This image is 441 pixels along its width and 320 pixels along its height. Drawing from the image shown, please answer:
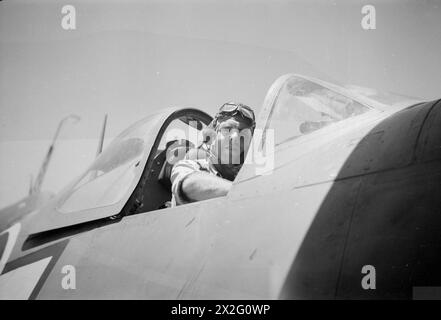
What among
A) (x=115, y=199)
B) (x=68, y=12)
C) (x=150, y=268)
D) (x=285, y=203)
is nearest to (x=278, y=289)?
(x=285, y=203)

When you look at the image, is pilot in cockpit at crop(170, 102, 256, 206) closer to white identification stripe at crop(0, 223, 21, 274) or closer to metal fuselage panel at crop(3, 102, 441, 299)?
metal fuselage panel at crop(3, 102, 441, 299)

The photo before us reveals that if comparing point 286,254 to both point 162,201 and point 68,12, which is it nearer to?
point 162,201

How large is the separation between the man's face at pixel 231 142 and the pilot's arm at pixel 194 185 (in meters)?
0.24

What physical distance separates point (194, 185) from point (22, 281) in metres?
1.49

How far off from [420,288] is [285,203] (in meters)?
0.62

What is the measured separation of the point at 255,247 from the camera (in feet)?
4.93

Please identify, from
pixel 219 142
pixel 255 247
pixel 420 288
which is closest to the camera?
pixel 420 288

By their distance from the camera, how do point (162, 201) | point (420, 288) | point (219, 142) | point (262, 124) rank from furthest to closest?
point (162, 201) → point (219, 142) → point (262, 124) → point (420, 288)

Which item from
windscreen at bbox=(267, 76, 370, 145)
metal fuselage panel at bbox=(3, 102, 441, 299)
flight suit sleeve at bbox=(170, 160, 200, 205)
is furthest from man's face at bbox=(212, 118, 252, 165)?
metal fuselage panel at bbox=(3, 102, 441, 299)

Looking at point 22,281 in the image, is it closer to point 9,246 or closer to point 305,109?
point 9,246

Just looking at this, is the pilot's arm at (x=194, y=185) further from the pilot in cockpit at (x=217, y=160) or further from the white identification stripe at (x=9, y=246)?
the white identification stripe at (x=9, y=246)

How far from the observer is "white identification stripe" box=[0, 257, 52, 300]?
2.60m

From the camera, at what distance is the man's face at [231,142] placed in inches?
113

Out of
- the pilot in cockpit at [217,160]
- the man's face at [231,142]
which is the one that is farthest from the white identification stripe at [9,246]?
the man's face at [231,142]
